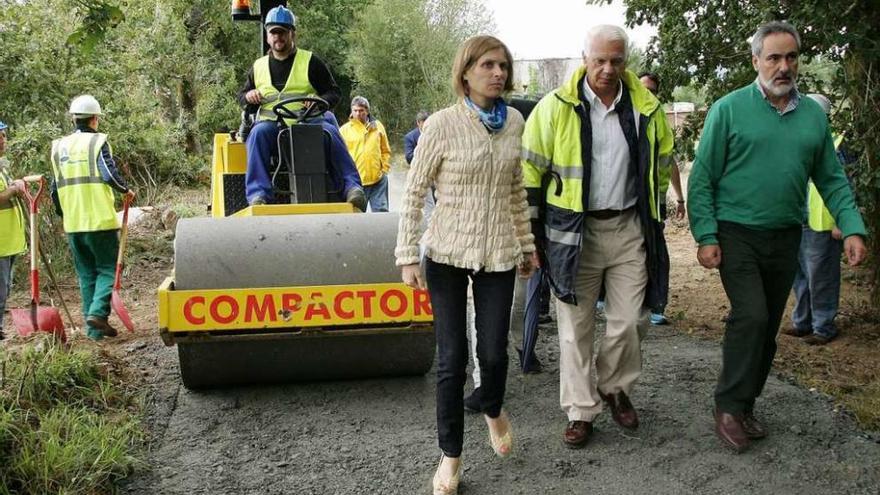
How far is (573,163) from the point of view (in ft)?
13.6

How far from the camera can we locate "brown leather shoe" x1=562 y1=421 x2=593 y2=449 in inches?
169

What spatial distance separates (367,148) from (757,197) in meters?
7.22

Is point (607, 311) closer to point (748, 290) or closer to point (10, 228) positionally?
point (748, 290)

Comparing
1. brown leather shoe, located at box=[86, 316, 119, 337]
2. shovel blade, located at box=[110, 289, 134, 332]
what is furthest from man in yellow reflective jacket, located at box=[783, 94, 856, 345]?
brown leather shoe, located at box=[86, 316, 119, 337]

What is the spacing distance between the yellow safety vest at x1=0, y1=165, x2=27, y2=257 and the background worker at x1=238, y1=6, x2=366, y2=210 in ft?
6.83

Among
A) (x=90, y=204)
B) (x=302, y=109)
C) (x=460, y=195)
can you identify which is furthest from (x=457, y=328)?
(x=90, y=204)

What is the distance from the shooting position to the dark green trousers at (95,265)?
23.7 feet

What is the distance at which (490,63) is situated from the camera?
3725 mm

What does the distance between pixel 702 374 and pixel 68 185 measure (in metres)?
5.15

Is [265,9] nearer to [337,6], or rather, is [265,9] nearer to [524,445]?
[524,445]

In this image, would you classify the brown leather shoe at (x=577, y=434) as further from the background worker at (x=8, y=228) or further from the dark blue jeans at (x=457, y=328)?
the background worker at (x=8, y=228)

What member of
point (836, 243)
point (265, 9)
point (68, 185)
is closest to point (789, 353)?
point (836, 243)

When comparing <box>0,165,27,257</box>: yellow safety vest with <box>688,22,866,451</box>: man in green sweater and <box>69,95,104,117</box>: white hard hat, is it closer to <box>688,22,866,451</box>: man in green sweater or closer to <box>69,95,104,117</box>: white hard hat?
<box>69,95,104,117</box>: white hard hat

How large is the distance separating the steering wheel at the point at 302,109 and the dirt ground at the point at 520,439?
1877mm
